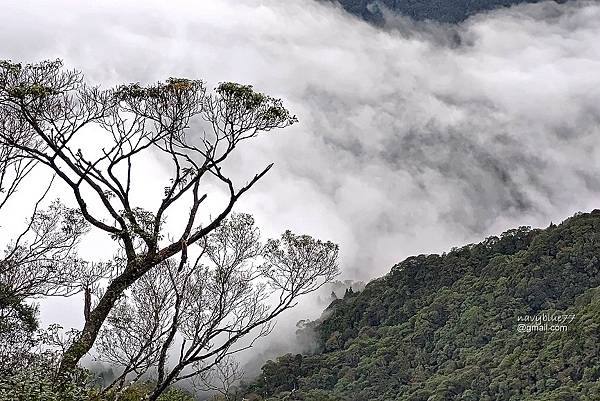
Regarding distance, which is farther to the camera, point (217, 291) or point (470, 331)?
point (470, 331)

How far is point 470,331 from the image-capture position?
8150 cm

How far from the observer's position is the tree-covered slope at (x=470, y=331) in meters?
63.8

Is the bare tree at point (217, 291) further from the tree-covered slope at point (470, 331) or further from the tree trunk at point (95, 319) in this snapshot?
the tree-covered slope at point (470, 331)

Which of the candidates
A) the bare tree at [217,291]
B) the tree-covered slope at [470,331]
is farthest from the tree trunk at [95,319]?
the tree-covered slope at [470,331]

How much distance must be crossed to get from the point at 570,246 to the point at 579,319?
18145 millimetres

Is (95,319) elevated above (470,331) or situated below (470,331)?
above

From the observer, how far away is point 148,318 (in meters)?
12.4

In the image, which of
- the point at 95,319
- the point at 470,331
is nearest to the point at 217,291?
the point at 95,319

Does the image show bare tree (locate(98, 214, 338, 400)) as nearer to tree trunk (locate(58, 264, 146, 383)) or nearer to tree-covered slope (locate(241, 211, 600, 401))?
tree trunk (locate(58, 264, 146, 383))

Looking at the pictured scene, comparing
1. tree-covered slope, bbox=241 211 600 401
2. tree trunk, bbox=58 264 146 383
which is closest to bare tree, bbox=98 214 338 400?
tree trunk, bbox=58 264 146 383

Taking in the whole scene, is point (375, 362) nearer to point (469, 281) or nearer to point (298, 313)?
point (469, 281)

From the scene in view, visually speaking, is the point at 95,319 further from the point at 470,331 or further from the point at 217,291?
the point at 470,331

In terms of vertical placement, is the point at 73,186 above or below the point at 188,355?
above

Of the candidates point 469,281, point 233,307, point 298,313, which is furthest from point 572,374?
point 233,307
